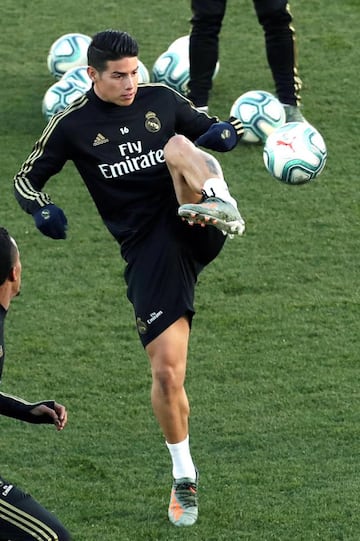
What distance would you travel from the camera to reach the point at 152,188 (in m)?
6.75

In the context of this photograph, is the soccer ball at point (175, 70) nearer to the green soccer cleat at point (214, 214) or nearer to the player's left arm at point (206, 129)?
the player's left arm at point (206, 129)

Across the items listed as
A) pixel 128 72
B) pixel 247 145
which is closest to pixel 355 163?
pixel 247 145

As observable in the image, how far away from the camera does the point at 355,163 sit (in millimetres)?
10367

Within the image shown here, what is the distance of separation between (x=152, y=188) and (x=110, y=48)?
0.71m

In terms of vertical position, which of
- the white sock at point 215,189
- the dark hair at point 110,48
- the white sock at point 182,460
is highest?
the dark hair at point 110,48

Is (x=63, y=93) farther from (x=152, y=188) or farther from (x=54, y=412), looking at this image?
(x=54, y=412)

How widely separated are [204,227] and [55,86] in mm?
4466

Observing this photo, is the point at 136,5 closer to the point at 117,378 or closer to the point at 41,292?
the point at 41,292

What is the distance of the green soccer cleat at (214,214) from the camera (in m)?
6.32

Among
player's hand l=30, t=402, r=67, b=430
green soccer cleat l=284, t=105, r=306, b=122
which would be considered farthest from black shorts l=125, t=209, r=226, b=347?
green soccer cleat l=284, t=105, r=306, b=122

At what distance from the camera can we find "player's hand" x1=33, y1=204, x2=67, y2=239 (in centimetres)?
640

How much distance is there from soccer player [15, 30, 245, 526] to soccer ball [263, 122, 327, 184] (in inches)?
56.1

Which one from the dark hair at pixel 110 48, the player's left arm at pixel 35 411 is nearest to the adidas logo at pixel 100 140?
the dark hair at pixel 110 48

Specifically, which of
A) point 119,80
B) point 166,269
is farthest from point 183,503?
point 119,80
